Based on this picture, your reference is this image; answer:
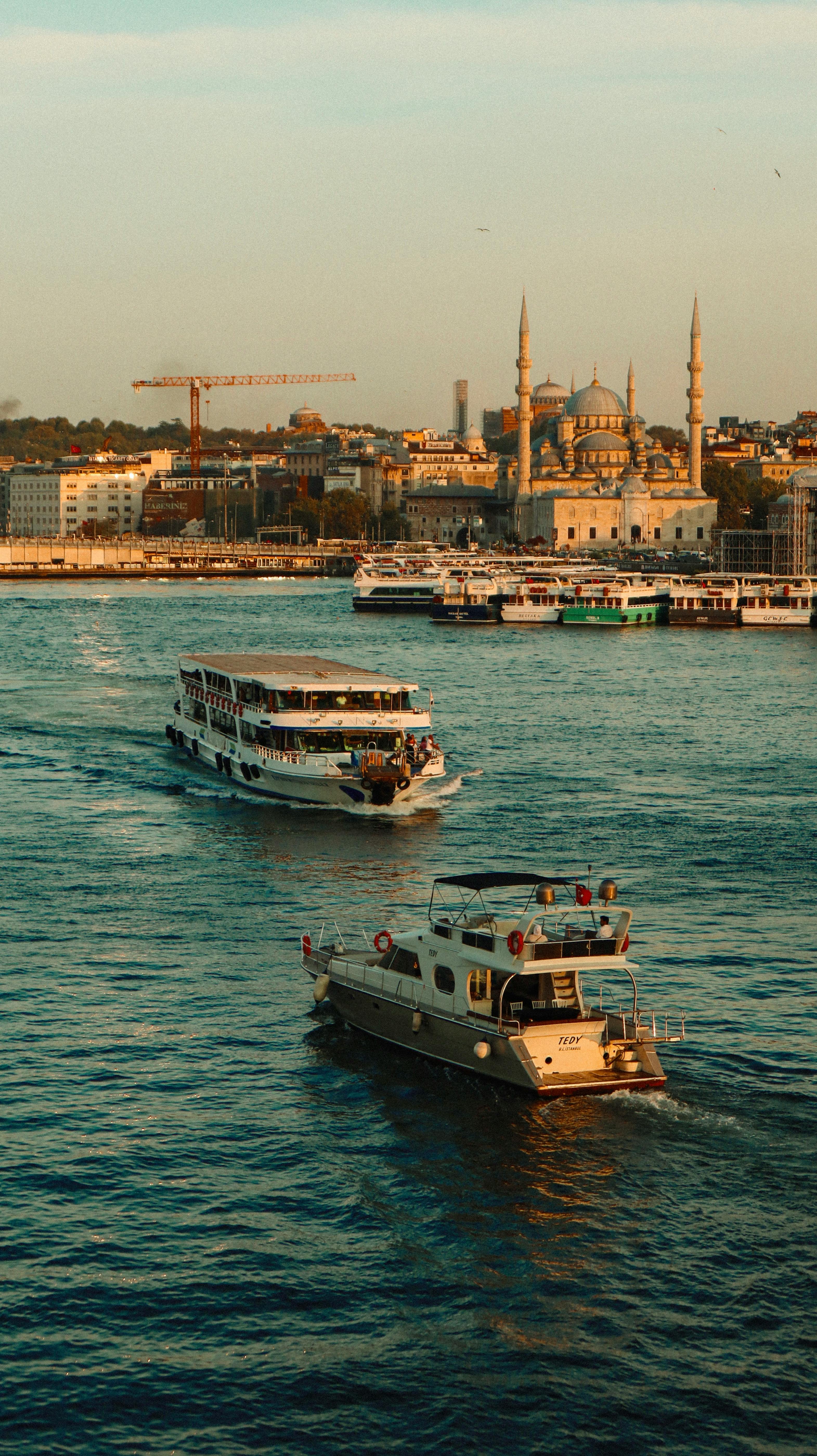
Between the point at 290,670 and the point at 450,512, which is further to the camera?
the point at 450,512

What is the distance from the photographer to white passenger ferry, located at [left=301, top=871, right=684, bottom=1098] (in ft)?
58.1

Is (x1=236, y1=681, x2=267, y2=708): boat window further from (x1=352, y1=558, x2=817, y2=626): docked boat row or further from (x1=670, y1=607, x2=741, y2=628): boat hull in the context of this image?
(x1=670, y1=607, x2=741, y2=628): boat hull

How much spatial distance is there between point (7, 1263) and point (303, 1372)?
9.83 feet

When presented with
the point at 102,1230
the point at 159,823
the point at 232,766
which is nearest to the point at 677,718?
the point at 232,766

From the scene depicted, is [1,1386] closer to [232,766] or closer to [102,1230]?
[102,1230]

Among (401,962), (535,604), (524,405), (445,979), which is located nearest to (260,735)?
(401,962)

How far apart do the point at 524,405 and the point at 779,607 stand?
65.1 meters

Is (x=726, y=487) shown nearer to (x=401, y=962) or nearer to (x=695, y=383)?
(x=695, y=383)

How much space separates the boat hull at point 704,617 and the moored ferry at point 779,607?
0.49m

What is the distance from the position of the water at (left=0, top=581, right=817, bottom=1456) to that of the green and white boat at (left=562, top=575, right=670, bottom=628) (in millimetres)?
60210

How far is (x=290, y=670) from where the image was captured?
1478 inches

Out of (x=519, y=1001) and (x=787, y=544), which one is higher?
(x=787, y=544)

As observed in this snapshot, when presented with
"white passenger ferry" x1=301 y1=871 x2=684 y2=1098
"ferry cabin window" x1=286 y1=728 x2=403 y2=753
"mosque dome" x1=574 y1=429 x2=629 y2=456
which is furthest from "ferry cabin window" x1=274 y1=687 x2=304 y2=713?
"mosque dome" x1=574 y1=429 x2=629 y2=456

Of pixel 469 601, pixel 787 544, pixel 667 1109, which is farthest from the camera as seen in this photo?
pixel 787 544
